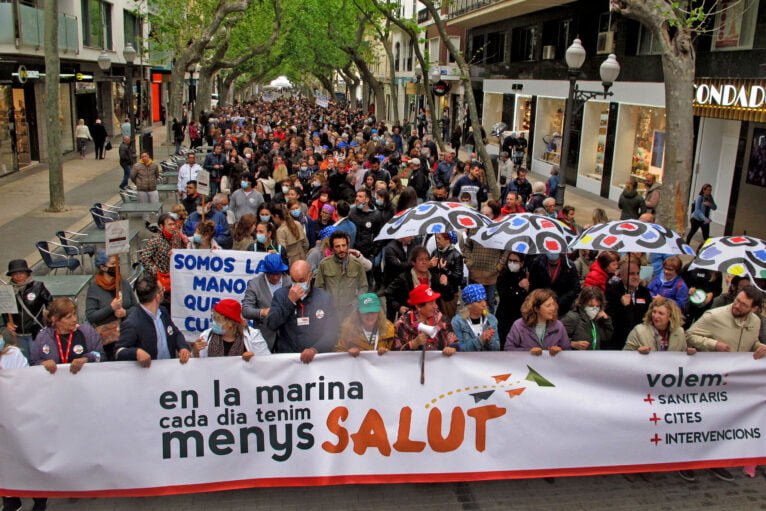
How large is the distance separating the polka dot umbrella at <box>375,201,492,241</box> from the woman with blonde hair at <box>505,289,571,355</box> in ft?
6.88

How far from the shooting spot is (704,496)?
5848 mm

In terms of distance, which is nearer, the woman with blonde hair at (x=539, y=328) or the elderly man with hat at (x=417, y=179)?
the woman with blonde hair at (x=539, y=328)

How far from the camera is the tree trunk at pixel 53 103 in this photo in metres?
16.4

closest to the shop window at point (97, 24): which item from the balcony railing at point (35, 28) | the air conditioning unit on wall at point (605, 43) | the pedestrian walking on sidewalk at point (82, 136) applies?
the pedestrian walking on sidewalk at point (82, 136)

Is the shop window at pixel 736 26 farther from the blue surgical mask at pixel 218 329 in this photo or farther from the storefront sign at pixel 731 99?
the blue surgical mask at pixel 218 329

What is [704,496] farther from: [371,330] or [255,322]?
[255,322]

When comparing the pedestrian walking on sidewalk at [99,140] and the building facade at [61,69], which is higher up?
the building facade at [61,69]

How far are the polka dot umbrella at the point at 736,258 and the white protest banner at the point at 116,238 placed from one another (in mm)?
5742

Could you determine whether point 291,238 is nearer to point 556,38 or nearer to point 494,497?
point 494,497

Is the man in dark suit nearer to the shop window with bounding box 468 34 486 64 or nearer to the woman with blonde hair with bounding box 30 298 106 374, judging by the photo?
the woman with blonde hair with bounding box 30 298 106 374

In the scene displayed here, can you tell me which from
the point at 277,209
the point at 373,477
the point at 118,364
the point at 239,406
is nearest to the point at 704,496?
the point at 373,477

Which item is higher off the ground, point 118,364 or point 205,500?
point 118,364

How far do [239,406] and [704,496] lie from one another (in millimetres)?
3763

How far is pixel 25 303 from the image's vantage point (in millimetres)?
7277
